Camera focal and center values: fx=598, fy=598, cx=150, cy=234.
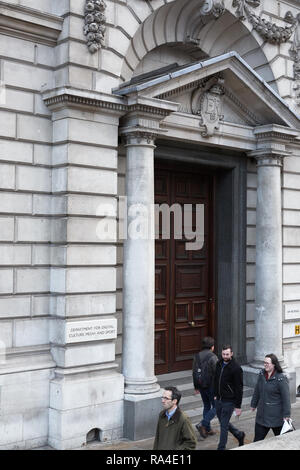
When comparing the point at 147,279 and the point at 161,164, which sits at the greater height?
the point at 161,164

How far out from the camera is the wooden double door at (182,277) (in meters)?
12.4

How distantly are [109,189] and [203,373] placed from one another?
11.6ft

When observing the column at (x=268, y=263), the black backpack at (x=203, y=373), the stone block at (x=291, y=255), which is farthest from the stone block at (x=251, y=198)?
the black backpack at (x=203, y=373)

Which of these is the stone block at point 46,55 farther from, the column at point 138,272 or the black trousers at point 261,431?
the black trousers at point 261,431

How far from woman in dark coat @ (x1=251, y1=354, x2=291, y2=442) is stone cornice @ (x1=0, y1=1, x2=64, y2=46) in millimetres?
6278

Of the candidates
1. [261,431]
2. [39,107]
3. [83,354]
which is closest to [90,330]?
[83,354]

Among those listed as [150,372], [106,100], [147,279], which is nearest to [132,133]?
[106,100]

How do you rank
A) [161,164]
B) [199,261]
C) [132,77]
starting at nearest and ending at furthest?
[132,77], [161,164], [199,261]

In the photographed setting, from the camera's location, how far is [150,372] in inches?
418

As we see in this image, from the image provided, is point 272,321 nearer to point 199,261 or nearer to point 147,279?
point 199,261

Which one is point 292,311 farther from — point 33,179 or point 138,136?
point 33,179

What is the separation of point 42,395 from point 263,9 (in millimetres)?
9519

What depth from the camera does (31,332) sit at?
32.3 ft

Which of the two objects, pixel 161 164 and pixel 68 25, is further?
pixel 161 164
